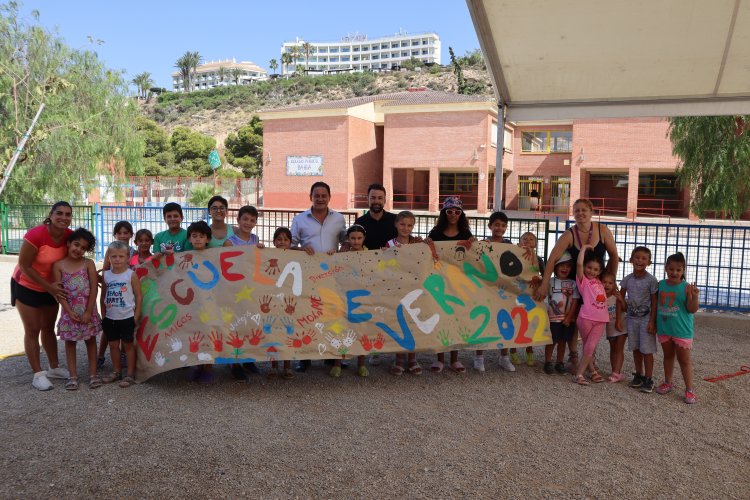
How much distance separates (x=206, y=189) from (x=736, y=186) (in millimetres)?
29732

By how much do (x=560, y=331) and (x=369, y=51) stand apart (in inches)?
7762

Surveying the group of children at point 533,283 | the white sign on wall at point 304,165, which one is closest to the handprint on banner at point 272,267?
the group of children at point 533,283

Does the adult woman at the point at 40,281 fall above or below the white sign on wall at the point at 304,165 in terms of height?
below

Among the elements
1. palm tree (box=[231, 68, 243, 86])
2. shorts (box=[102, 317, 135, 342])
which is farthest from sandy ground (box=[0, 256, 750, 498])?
palm tree (box=[231, 68, 243, 86])

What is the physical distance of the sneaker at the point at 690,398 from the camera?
4914 mm

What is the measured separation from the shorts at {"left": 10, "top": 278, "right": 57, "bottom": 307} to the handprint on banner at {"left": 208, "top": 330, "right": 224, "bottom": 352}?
4.58 ft

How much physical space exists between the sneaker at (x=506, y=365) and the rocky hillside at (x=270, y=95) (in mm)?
97171

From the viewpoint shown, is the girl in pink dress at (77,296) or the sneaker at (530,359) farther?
the sneaker at (530,359)

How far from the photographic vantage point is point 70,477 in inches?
137

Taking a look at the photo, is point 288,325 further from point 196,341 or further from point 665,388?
point 665,388

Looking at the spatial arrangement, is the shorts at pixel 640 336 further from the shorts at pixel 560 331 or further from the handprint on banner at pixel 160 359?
the handprint on banner at pixel 160 359

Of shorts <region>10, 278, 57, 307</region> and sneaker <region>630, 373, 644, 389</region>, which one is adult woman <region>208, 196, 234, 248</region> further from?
sneaker <region>630, 373, 644, 389</region>

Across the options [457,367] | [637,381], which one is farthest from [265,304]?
[637,381]

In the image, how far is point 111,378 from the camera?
5188mm
